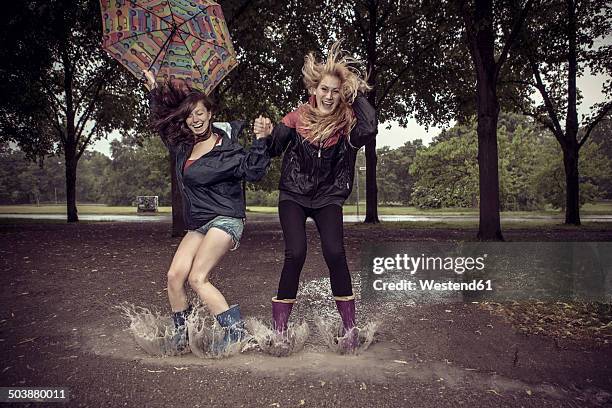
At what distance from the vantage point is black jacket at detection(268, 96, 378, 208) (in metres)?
3.35

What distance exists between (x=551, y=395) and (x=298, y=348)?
182 cm

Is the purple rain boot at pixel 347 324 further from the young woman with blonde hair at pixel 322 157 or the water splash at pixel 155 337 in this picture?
the water splash at pixel 155 337

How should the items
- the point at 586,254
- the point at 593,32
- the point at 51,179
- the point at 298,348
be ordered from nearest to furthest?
1. the point at 298,348
2. the point at 586,254
3. the point at 593,32
4. the point at 51,179

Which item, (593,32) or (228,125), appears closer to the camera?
(228,125)

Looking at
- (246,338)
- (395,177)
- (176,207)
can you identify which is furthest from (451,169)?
(246,338)

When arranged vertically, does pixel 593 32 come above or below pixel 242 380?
above

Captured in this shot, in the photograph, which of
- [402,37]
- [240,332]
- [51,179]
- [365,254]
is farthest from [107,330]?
[51,179]

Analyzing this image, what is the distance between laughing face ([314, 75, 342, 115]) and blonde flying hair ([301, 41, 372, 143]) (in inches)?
0.9

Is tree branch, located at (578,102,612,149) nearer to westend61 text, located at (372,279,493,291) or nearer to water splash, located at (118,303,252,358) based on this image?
westend61 text, located at (372,279,493,291)

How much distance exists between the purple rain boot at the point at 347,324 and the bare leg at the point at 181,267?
3.78 ft

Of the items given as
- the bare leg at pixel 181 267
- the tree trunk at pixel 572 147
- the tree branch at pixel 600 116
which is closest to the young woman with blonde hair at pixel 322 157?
the bare leg at pixel 181 267

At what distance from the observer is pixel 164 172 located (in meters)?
41.1

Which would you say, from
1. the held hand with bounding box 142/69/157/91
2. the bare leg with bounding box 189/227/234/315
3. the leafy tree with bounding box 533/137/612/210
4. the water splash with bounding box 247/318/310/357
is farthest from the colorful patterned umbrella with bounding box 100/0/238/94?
the leafy tree with bounding box 533/137/612/210

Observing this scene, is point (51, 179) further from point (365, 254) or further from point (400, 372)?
point (400, 372)
